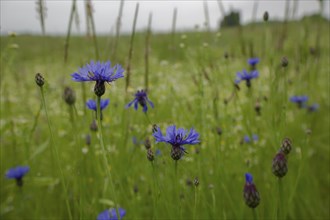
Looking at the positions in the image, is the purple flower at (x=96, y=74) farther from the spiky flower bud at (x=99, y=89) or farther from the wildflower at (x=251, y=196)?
the wildflower at (x=251, y=196)

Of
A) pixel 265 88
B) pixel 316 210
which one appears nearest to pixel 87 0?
pixel 316 210

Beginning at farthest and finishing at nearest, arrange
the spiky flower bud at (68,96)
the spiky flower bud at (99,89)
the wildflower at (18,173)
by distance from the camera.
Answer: the wildflower at (18,173)
the spiky flower bud at (68,96)
the spiky flower bud at (99,89)

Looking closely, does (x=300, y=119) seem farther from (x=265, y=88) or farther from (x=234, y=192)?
(x=265, y=88)

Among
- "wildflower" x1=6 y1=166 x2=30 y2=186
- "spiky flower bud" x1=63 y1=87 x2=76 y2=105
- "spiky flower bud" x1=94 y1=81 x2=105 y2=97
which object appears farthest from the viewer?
"wildflower" x1=6 y1=166 x2=30 y2=186

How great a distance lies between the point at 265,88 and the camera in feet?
10.8

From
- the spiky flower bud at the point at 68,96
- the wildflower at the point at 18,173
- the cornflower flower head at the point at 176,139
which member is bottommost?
the wildflower at the point at 18,173

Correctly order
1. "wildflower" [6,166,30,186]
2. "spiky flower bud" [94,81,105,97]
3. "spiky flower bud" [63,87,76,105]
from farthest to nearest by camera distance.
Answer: "wildflower" [6,166,30,186] → "spiky flower bud" [63,87,76,105] → "spiky flower bud" [94,81,105,97]

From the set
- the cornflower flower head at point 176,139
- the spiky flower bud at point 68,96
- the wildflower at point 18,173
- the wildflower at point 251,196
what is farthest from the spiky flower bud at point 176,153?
the wildflower at point 18,173

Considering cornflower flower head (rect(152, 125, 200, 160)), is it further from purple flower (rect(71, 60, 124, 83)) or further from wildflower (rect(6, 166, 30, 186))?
wildflower (rect(6, 166, 30, 186))

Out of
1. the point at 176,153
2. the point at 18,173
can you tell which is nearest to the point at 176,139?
the point at 176,153

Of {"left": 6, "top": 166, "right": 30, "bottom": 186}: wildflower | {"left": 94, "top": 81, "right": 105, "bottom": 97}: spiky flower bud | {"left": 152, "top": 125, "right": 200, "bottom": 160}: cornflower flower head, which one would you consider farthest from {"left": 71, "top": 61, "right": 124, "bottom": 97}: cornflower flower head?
{"left": 6, "top": 166, "right": 30, "bottom": 186}: wildflower

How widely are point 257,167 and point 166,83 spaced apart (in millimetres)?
1479

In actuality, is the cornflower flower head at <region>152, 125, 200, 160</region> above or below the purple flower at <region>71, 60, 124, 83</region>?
below

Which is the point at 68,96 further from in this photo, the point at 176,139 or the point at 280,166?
the point at 280,166
